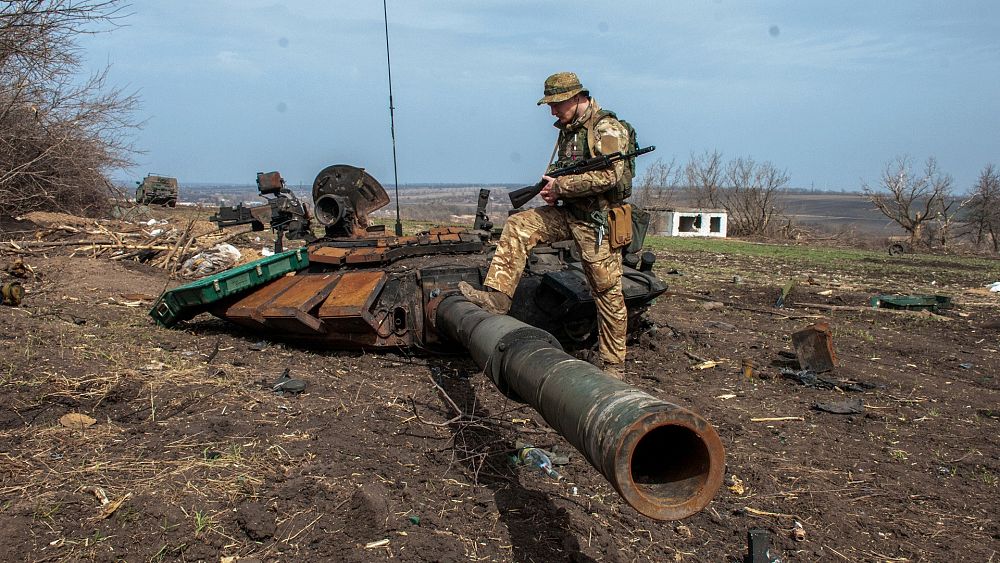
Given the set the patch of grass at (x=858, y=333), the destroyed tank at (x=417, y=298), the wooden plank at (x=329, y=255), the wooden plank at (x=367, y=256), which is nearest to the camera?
the destroyed tank at (x=417, y=298)

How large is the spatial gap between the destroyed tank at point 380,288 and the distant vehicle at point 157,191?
76.2ft

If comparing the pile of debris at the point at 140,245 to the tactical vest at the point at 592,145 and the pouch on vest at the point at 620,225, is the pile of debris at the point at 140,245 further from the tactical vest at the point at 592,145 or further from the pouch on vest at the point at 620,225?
the pouch on vest at the point at 620,225

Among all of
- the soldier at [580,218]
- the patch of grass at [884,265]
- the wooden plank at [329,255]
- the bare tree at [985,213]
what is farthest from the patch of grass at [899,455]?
the bare tree at [985,213]

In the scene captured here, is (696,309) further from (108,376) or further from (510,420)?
(108,376)

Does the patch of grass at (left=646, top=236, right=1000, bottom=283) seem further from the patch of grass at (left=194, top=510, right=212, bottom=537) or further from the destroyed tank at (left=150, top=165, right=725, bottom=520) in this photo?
the patch of grass at (left=194, top=510, right=212, bottom=537)

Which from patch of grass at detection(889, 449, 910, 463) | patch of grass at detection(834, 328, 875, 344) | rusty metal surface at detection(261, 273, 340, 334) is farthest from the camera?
patch of grass at detection(834, 328, 875, 344)

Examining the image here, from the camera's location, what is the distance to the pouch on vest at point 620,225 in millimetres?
6035

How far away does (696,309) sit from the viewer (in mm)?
13180

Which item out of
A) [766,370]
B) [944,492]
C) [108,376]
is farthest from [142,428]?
[766,370]

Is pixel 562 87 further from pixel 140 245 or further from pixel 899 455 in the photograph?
pixel 140 245

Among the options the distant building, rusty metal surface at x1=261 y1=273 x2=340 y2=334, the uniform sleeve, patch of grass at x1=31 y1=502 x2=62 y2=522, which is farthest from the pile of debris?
the distant building

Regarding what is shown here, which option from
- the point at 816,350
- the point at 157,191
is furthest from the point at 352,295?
the point at 157,191

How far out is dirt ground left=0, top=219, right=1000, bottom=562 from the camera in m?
3.69

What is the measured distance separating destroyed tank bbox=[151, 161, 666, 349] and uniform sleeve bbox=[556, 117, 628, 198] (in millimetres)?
1257
